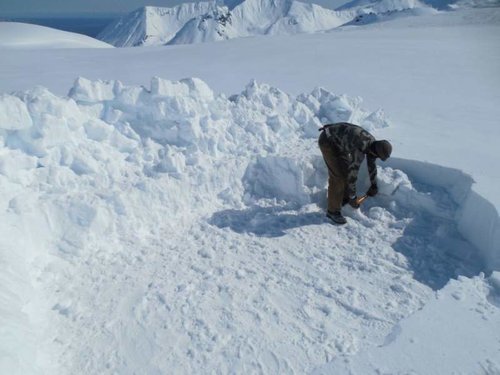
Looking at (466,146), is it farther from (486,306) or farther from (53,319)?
(53,319)

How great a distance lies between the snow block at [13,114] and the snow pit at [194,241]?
0.03ft

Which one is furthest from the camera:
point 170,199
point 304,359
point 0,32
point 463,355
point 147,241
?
point 0,32

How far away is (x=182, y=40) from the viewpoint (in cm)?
14150

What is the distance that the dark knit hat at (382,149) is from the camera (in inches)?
160

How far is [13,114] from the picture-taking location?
13.9 feet

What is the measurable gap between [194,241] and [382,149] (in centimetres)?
201

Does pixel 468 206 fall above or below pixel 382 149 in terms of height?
below

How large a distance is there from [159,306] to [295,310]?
1063 millimetres

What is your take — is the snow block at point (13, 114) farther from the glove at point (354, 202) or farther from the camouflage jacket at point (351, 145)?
the glove at point (354, 202)

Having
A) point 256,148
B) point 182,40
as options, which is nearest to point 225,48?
point 256,148

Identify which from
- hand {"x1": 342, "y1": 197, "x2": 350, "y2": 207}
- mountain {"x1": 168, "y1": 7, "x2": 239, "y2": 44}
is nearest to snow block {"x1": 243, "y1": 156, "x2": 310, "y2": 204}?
hand {"x1": 342, "y1": 197, "x2": 350, "y2": 207}

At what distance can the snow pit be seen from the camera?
3.01m

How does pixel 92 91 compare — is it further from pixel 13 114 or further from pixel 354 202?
pixel 354 202

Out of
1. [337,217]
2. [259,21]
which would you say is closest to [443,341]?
[337,217]
